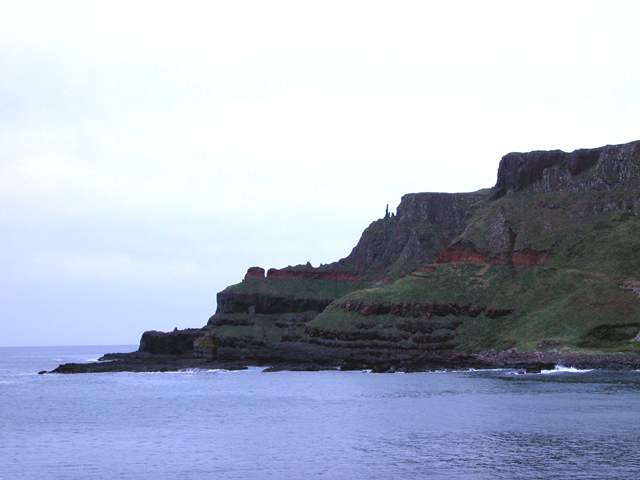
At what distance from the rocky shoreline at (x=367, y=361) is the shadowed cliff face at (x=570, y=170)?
2119 inches

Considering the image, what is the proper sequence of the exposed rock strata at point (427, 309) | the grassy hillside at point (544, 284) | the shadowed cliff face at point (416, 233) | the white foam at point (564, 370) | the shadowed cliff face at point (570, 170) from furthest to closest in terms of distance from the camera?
the shadowed cliff face at point (416, 233) < the shadowed cliff face at point (570, 170) < the exposed rock strata at point (427, 309) < the grassy hillside at point (544, 284) < the white foam at point (564, 370)

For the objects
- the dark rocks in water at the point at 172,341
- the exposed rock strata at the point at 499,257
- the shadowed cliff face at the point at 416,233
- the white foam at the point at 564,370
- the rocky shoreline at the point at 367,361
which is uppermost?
the shadowed cliff face at the point at 416,233

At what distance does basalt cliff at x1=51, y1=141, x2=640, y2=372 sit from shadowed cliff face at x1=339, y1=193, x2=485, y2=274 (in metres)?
0.85

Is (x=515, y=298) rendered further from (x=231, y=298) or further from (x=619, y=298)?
(x=231, y=298)

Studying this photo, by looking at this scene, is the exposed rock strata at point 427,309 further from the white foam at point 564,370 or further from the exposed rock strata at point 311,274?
the exposed rock strata at point 311,274

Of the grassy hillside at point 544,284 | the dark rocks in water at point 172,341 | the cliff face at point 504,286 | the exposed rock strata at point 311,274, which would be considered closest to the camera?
the grassy hillside at point 544,284

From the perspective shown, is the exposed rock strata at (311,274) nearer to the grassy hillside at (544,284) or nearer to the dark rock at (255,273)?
the dark rock at (255,273)

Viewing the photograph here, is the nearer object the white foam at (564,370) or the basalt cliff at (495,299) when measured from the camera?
the white foam at (564,370)

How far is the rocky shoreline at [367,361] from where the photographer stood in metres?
98.6

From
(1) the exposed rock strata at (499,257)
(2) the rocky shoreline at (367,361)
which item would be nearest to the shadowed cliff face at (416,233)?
(1) the exposed rock strata at (499,257)

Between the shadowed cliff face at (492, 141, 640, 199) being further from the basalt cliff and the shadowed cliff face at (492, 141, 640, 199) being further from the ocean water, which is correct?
the ocean water

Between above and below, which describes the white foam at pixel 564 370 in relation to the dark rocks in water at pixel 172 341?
below

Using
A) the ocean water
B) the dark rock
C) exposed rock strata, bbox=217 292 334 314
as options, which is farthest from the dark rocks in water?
the ocean water

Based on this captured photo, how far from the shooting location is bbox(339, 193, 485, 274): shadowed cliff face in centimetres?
17838
